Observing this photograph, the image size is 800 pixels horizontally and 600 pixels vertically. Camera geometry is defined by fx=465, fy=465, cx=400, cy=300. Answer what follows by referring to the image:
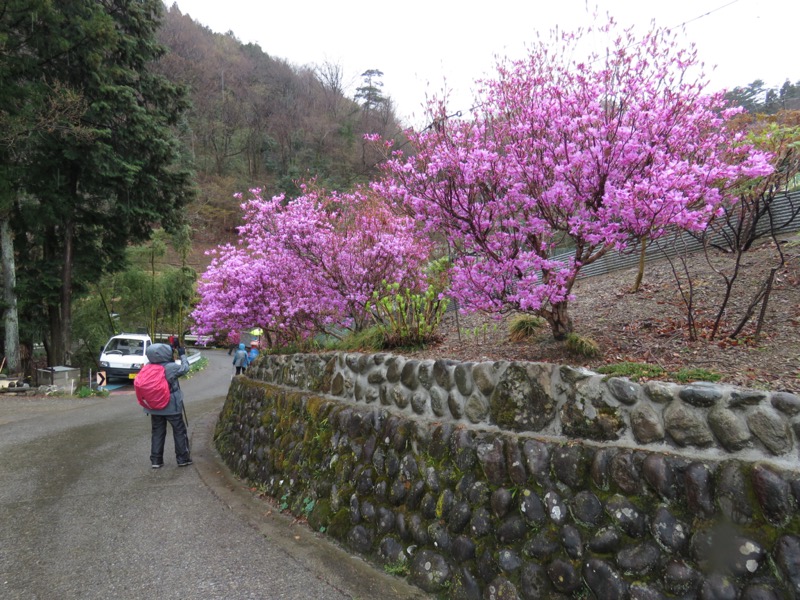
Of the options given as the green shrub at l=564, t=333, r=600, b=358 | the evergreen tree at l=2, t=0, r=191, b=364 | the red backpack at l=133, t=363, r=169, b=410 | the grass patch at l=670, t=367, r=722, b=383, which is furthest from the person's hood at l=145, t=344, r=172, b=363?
the evergreen tree at l=2, t=0, r=191, b=364

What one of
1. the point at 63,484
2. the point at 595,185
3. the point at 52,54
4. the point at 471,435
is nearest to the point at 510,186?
the point at 595,185

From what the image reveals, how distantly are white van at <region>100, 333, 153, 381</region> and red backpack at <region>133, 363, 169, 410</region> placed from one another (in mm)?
11218

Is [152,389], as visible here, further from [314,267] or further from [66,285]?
[66,285]

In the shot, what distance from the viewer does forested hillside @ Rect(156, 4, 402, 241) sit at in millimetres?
43031

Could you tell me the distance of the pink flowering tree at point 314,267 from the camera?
22.9 feet

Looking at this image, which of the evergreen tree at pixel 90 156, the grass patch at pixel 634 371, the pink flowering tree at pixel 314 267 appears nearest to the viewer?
the grass patch at pixel 634 371

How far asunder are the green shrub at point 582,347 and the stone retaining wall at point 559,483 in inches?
32.8

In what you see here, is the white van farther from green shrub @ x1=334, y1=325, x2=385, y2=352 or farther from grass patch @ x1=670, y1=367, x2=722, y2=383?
grass patch @ x1=670, y1=367, x2=722, y2=383

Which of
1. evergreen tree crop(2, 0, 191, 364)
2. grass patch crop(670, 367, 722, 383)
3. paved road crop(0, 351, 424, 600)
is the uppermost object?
evergreen tree crop(2, 0, 191, 364)

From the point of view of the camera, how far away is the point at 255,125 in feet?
169

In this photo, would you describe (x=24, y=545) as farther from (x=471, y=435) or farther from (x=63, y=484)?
(x=471, y=435)

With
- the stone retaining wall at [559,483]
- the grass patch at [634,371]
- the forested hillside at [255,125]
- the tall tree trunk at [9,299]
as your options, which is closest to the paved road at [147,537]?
the stone retaining wall at [559,483]

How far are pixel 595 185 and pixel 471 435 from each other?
211 centimetres

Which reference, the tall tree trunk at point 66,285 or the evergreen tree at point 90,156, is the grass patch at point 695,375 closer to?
the evergreen tree at point 90,156
